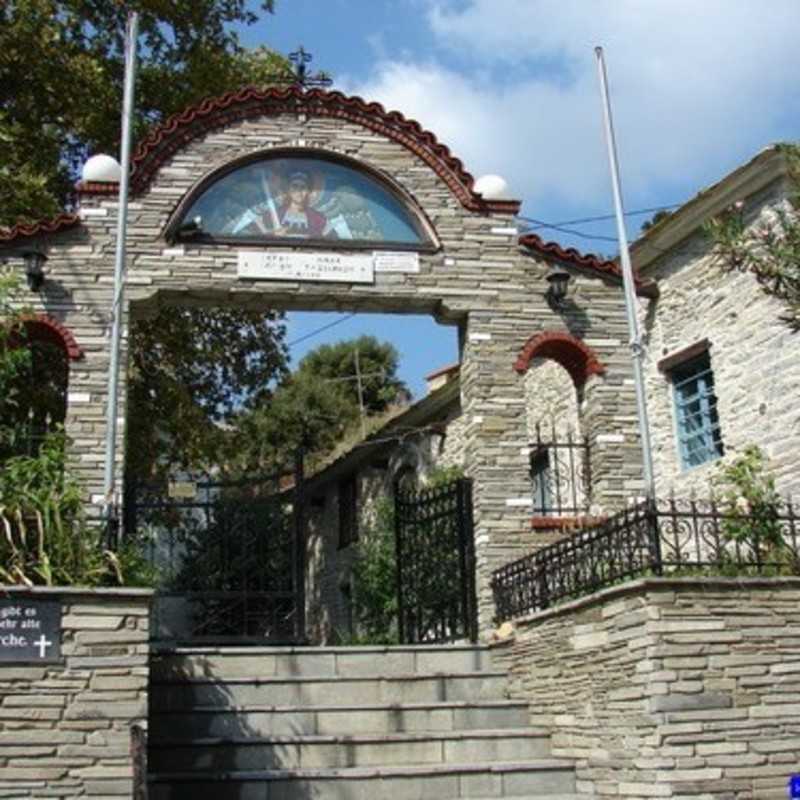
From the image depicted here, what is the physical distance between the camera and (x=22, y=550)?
6.96 metres

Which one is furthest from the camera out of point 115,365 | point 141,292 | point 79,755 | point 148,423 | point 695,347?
point 148,423

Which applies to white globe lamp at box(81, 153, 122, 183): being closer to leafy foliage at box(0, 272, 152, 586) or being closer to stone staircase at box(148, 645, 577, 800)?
leafy foliage at box(0, 272, 152, 586)

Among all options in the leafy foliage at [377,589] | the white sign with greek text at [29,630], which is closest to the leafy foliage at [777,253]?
the white sign with greek text at [29,630]

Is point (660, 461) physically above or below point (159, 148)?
below

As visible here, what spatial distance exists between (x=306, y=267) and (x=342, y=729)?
446cm

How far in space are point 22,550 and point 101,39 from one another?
11450 millimetres

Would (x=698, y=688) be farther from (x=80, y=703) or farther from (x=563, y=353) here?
(x=563, y=353)

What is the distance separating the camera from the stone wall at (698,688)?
6.78m

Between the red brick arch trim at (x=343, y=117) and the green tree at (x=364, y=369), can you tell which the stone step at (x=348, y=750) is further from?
the green tree at (x=364, y=369)

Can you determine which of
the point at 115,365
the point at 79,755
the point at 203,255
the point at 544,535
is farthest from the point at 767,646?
the point at 203,255

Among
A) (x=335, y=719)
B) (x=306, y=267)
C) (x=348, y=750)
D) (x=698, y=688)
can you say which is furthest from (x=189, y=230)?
(x=698, y=688)

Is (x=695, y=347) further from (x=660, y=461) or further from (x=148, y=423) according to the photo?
(x=148, y=423)

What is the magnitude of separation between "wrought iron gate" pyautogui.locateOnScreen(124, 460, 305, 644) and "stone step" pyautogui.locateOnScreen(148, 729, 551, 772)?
195cm

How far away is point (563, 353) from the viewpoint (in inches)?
450
